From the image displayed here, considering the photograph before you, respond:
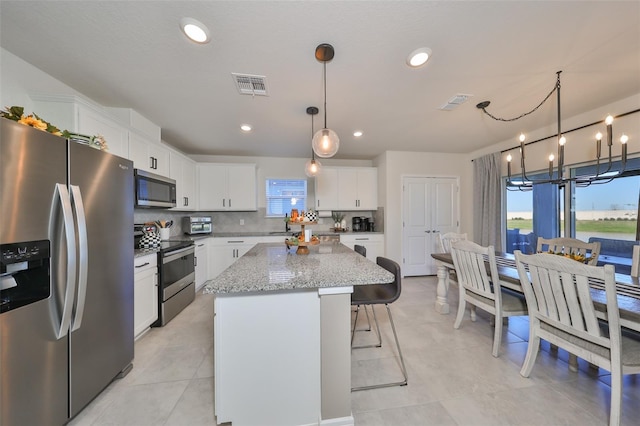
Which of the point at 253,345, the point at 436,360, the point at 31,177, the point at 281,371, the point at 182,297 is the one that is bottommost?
the point at 436,360

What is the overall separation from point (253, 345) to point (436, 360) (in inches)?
64.4

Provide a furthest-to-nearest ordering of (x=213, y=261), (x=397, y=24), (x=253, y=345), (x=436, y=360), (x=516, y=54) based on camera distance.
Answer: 1. (x=213, y=261)
2. (x=436, y=360)
3. (x=516, y=54)
4. (x=397, y=24)
5. (x=253, y=345)

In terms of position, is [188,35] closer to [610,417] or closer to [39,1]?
[39,1]

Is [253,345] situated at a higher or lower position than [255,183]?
lower

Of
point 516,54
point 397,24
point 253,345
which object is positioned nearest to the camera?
point 253,345

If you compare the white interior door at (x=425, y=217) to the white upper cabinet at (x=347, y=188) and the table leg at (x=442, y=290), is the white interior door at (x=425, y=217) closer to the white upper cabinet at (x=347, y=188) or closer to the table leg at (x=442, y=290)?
the white upper cabinet at (x=347, y=188)

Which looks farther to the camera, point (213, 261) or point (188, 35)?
point (213, 261)

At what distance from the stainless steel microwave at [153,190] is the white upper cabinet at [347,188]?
250 cm

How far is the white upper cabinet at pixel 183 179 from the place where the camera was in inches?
132

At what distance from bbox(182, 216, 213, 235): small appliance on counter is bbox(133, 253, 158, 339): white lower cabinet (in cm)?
158

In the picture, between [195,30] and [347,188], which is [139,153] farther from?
[347,188]

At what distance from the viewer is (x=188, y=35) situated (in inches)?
58.0

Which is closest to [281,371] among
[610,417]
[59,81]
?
[610,417]

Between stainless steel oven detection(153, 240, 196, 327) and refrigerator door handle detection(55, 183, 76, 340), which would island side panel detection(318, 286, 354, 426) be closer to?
refrigerator door handle detection(55, 183, 76, 340)
